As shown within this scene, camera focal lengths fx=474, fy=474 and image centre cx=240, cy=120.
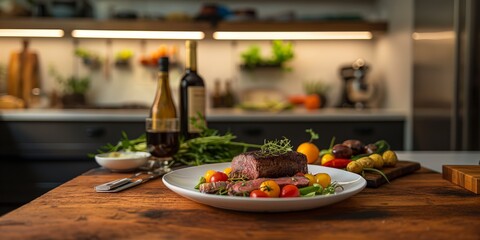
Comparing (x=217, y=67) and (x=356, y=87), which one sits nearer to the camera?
(x=356, y=87)

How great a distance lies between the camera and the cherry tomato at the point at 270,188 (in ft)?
2.66

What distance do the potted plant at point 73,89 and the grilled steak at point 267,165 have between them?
2970mm

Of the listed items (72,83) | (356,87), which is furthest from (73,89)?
(356,87)

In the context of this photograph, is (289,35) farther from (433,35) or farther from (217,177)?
(217,177)

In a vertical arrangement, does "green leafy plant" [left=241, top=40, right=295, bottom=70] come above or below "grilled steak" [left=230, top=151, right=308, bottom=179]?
above

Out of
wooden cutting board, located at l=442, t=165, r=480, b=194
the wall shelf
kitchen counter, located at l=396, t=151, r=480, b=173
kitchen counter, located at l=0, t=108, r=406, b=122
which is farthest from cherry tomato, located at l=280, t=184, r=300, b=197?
the wall shelf

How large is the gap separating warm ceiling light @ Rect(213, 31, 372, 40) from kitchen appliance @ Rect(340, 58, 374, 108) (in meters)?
0.23

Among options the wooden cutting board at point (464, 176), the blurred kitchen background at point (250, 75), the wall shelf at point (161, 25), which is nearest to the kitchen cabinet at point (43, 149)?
the blurred kitchen background at point (250, 75)

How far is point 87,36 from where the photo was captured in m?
3.70

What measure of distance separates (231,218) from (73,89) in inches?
132

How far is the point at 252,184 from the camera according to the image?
2.77ft

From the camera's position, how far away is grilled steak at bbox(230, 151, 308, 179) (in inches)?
37.3

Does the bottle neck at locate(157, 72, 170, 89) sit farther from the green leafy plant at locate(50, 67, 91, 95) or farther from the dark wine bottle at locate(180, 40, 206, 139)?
the green leafy plant at locate(50, 67, 91, 95)

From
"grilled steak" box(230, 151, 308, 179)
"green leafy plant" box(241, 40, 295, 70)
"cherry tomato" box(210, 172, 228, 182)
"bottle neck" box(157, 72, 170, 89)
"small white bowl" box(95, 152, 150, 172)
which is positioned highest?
"green leafy plant" box(241, 40, 295, 70)
